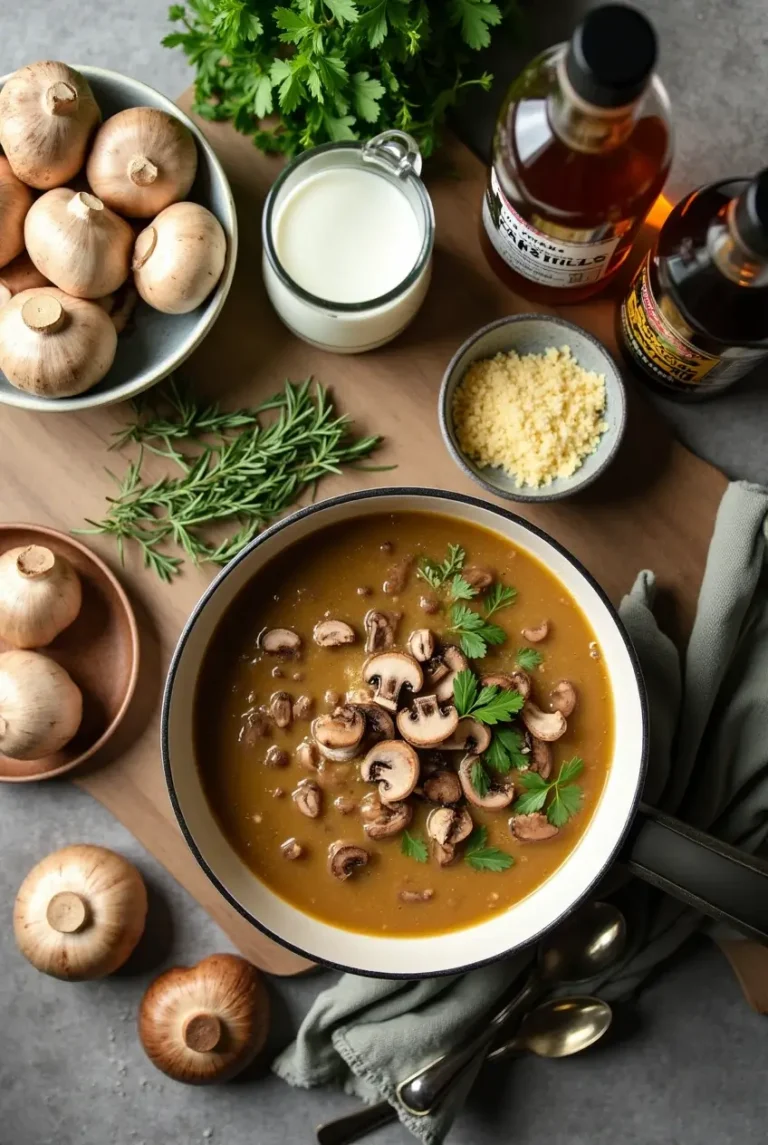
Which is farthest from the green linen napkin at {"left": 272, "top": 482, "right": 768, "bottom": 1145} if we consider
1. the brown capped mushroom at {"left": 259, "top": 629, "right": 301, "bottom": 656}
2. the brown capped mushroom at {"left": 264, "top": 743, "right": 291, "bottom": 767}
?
the brown capped mushroom at {"left": 259, "top": 629, "right": 301, "bottom": 656}

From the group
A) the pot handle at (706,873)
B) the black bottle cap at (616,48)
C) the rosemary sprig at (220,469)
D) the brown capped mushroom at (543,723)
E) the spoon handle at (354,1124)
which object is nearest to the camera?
the black bottle cap at (616,48)

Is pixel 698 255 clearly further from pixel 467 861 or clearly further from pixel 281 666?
pixel 467 861

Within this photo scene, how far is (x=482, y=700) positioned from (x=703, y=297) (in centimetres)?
71

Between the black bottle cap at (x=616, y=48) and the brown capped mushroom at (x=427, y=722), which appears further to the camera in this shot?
the brown capped mushroom at (x=427, y=722)

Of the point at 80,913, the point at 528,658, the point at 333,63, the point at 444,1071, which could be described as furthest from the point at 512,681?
the point at 333,63

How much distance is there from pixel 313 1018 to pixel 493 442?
109cm

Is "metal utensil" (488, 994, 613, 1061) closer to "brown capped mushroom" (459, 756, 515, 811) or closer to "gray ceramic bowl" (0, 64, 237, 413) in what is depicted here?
"brown capped mushroom" (459, 756, 515, 811)

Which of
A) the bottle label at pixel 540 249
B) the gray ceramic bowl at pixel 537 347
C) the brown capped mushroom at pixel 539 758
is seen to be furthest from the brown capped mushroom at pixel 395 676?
the bottle label at pixel 540 249

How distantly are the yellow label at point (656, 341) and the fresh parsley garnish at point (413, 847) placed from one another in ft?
2.92

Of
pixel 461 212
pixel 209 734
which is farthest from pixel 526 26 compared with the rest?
pixel 209 734

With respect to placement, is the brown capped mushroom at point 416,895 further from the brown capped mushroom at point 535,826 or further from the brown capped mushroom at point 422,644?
the brown capped mushroom at point 422,644

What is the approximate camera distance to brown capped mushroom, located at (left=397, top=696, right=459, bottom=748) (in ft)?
5.31

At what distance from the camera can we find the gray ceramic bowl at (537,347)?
5.50 ft

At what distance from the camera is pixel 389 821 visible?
1626 millimetres
